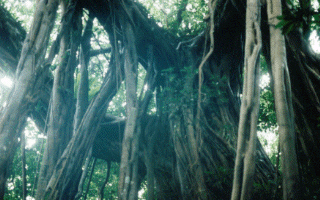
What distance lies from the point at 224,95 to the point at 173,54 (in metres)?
0.97

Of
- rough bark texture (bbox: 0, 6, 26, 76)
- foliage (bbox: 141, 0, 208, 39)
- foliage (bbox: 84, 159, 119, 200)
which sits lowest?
foliage (bbox: 84, 159, 119, 200)

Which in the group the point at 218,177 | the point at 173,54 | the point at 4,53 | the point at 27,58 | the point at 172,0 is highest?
the point at 172,0

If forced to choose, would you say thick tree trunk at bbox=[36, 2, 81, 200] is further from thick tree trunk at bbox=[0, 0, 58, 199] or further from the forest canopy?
thick tree trunk at bbox=[0, 0, 58, 199]

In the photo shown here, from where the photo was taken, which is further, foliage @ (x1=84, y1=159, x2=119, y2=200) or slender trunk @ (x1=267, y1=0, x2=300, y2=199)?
foliage @ (x1=84, y1=159, x2=119, y2=200)

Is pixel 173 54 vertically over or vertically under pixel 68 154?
over

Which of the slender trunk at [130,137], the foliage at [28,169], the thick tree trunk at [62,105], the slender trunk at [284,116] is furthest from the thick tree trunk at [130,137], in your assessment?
the foliage at [28,169]

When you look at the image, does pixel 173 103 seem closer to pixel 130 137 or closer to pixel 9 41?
pixel 130 137

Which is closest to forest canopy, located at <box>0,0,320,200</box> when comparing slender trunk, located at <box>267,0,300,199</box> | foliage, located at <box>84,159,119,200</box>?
slender trunk, located at <box>267,0,300,199</box>

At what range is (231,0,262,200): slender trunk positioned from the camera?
4.61ft

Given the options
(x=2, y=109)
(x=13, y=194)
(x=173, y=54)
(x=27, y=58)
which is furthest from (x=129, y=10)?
(x=13, y=194)

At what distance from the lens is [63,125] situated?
274 cm

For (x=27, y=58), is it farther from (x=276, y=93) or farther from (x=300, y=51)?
(x=300, y=51)

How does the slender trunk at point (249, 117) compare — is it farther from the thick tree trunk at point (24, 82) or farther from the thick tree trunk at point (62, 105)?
the thick tree trunk at point (62, 105)

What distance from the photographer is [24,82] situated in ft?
6.28
